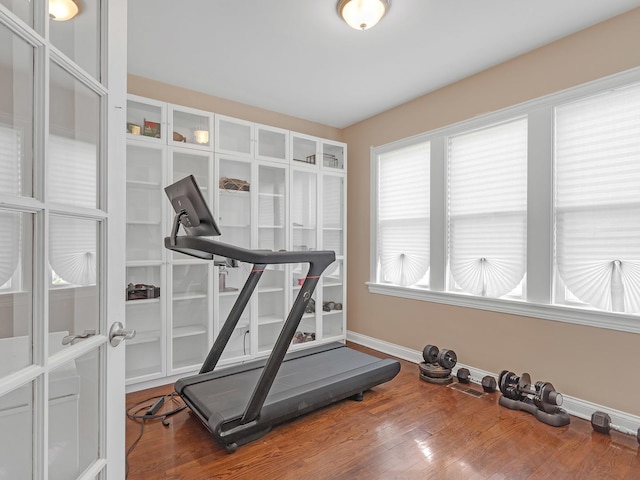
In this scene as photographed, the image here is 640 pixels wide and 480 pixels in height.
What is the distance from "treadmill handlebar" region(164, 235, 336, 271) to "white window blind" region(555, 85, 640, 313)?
1874 mm

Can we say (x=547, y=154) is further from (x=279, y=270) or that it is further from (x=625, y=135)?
(x=279, y=270)

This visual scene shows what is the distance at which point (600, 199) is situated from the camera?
2.46 m

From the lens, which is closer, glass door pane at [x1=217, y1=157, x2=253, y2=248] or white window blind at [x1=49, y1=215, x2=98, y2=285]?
white window blind at [x1=49, y1=215, x2=98, y2=285]

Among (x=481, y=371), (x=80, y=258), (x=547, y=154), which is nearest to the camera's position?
(x=80, y=258)

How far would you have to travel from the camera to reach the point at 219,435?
200cm

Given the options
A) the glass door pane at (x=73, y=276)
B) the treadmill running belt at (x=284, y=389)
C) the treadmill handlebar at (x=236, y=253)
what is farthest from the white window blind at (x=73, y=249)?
the treadmill running belt at (x=284, y=389)

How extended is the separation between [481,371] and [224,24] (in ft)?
11.7

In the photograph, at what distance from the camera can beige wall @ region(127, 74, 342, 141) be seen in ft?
10.7

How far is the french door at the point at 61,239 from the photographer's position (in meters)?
0.74

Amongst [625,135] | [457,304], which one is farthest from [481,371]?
[625,135]

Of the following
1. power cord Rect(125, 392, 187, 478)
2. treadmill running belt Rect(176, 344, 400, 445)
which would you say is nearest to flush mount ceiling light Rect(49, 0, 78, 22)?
treadmill running belt Rect(176, 344, 400, 445)

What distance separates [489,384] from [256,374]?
197 centimetres

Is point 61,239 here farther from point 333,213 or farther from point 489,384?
point 333,213

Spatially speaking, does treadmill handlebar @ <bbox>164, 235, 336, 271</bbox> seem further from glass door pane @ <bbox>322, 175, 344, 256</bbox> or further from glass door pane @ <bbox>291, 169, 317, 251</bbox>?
glass door pane @ <bbox>322, 175, 344, 256</bbox>
